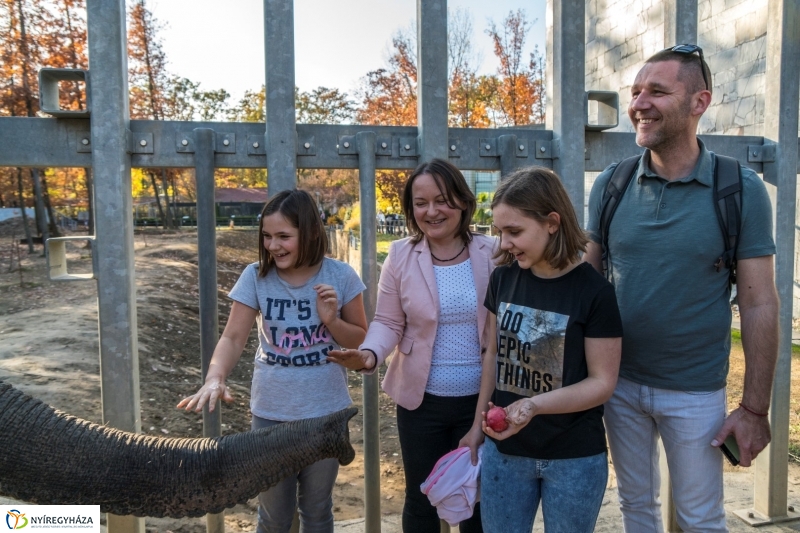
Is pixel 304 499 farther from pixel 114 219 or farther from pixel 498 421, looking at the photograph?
pixel 114 219

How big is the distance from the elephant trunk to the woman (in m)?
0.47

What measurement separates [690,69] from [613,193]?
1.61ft

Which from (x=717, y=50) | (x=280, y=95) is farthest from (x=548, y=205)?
(x=717, y=50)

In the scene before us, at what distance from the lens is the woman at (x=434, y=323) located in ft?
7.92

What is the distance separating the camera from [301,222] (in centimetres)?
240

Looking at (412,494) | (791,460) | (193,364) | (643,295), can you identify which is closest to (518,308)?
(643,295)

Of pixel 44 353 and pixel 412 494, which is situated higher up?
pixel 412 494

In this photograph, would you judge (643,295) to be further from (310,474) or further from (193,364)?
(193,364)

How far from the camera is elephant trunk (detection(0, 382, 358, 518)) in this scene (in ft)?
6.21

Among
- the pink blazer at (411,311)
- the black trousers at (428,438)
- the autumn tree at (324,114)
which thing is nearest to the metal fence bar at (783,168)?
the pink blazer at (411,311)

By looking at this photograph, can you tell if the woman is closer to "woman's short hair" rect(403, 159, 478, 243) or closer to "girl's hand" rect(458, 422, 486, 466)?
"woman's short hair" rect(403, 159, 478, 243)

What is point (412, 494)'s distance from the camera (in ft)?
8.25

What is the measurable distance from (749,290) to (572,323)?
2.05 ft

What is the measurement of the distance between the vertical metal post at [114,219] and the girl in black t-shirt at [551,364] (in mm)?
1537
